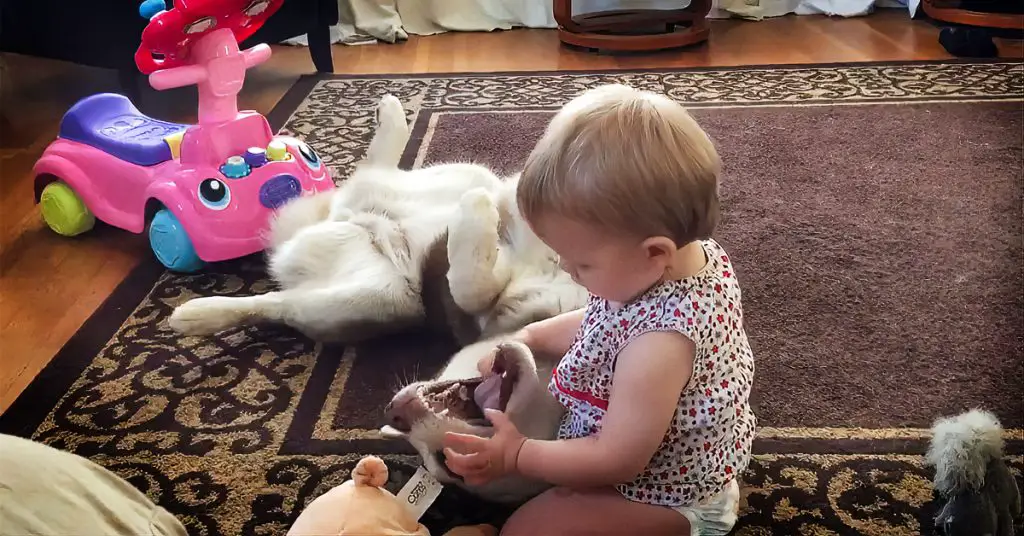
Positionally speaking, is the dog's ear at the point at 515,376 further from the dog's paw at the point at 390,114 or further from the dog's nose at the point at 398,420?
the dog's paw at the point at 390,114

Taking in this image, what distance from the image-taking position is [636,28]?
3535mm

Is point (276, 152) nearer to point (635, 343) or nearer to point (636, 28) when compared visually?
point (635, 343)

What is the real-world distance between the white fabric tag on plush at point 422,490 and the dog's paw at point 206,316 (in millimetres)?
591

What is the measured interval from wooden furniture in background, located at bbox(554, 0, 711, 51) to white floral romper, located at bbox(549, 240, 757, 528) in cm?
247

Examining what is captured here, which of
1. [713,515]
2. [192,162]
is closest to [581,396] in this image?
[713,515]

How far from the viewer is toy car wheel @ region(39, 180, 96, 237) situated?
1.81 metres

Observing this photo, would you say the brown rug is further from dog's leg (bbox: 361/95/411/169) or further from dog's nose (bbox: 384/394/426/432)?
dog's leg (bbox: 361/95/411/169)

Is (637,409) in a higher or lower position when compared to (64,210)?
higher

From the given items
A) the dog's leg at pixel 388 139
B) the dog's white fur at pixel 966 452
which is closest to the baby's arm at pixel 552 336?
the dog's white fur at pixel 966 452

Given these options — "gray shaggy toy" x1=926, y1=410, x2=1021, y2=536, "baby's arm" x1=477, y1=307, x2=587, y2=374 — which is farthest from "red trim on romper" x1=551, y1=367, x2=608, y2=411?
"gray shaggy toy" x1=926, y1=410, x2=1021, y2=536

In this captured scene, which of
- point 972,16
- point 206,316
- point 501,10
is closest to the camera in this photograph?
point 206,316

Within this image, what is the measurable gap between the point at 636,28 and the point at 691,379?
292 centimetres

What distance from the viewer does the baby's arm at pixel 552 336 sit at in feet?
3.64

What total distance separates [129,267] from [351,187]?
532 millimetres
